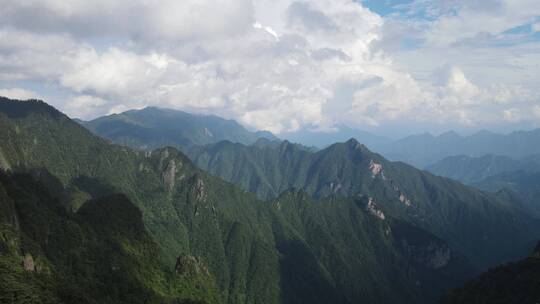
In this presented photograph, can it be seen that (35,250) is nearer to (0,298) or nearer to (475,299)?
(0,298)

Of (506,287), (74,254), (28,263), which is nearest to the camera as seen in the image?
(28,263)

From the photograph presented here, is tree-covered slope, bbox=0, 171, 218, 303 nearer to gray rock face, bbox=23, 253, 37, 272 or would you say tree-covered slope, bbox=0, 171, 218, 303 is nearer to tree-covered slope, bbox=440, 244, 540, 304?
gray rock face, bbox=23, 253, 37, 272

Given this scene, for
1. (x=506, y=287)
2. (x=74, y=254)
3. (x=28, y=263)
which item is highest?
(x=28, y=263)

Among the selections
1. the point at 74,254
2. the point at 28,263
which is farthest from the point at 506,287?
the point at 28,263

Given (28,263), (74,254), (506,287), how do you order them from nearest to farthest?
(28,263), (74,254), (506,287)

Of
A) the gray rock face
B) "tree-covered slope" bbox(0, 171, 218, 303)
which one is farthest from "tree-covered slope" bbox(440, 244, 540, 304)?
the gray rock face

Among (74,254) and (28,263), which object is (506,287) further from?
(28,263)

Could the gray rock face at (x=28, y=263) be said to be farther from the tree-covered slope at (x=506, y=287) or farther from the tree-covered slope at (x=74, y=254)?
the tree-covered slope at (x=506, y=287)

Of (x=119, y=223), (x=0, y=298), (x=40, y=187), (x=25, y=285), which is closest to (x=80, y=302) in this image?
(x=25, y=285)

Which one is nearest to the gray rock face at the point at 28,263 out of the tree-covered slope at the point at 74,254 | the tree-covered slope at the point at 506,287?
the tree-covered slope at the point at 74,254
